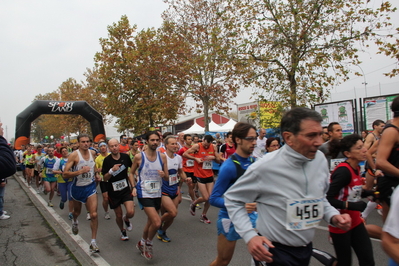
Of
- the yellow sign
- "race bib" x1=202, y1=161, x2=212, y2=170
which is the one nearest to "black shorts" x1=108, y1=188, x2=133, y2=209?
"race bib" x1=202, y1=161, x2=212, y2=170

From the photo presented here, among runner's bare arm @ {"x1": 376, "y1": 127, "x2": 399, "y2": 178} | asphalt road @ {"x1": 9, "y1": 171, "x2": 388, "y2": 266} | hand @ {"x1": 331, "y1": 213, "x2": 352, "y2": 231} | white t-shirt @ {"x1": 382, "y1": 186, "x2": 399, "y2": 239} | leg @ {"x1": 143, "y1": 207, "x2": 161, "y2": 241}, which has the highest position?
runner's bare arm @ {"x1": 376, "y1": 127, "x2": 399, "y2": 178}

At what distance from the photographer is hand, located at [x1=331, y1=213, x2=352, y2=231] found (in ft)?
7.40

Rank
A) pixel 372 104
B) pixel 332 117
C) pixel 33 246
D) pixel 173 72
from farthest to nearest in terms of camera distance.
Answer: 1. pixel 173 72
2. pixel 332 117
3. pixel 372 104
4. pixel 33 246

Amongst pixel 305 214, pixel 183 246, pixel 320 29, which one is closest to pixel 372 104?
pixel 320 29

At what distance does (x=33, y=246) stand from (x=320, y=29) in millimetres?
11726

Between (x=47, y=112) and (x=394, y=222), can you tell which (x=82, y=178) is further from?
(x=47, y=112)

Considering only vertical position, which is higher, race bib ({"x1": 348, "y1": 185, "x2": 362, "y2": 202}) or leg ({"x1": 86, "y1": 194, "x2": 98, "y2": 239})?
race bib ({"x1": 348, "y1": 185, "x2": 362, "y2": 202})

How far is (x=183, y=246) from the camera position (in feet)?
18.5

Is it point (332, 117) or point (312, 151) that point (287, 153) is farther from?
point (332, 117)

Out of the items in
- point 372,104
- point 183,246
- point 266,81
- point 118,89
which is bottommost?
point 183,246

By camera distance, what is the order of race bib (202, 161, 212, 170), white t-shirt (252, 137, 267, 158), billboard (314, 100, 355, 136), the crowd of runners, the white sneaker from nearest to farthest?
the crowd of runners < race bib (202, 161, 212, 170) < the white sneaker < white t-shirt (252, 137, 267, 158) < billboard (314, 100, 355, 136)

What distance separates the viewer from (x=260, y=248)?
2.06 metres

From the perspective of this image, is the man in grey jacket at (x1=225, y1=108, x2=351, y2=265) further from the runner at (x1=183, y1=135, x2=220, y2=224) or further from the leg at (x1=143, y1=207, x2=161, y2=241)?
the runner at (x1=183, y1=135, x2=220, y2=224)

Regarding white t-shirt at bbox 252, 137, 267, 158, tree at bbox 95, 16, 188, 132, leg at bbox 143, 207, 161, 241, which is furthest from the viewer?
tree at bbox 95, 16, 188, 132
